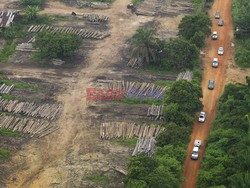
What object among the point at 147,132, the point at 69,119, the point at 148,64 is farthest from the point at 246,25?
the point at 69,119

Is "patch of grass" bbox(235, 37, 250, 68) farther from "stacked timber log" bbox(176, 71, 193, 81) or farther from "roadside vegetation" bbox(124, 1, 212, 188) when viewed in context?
"stacked timber log" bbox(176, 71, 193, 81)

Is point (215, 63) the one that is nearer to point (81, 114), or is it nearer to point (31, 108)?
point (81, 114)

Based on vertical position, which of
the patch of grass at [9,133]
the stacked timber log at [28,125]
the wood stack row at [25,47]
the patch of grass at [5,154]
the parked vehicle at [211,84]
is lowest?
the patch of grass at [5,154]

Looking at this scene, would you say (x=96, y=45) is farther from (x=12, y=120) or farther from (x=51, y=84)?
(x=12, y=120)

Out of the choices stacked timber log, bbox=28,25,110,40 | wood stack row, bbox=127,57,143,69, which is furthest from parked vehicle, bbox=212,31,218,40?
stacked timber log, bbox=28,25,110,40

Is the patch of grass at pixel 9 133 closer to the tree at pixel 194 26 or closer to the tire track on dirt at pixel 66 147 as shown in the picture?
the tire track on dirt at pixel 66 147

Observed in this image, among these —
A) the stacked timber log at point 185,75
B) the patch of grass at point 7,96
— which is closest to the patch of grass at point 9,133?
the patch of grass at point 7,96
